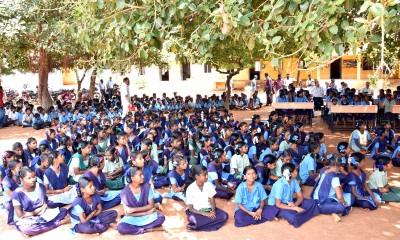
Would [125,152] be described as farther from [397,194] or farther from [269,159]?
[397,194]

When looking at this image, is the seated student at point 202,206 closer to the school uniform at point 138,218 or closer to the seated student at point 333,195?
the school uniform at point 138,218

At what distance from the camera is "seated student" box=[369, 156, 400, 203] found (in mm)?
5938

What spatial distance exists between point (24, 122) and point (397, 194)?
478 inches

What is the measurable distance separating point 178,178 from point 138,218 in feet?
3.66

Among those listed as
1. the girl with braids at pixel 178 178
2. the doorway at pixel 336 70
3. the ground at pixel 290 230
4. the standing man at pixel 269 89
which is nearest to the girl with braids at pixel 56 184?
the ground at pixel 290 230

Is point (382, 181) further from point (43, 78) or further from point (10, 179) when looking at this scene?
point (43, 78)

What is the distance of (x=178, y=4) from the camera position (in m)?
5.02

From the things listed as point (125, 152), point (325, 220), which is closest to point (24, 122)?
point (125, 152)

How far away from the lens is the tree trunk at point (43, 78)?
1467cm

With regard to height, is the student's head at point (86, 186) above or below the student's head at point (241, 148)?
below

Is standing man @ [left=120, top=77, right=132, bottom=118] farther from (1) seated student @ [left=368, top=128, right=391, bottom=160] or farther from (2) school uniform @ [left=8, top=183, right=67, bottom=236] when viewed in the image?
(1) seated student @ [left=368, top=128, right=391, bottom=160]

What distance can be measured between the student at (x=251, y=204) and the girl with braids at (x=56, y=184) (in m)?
2.48

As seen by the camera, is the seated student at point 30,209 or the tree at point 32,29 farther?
the tree at point 32,29

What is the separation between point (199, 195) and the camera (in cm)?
542
